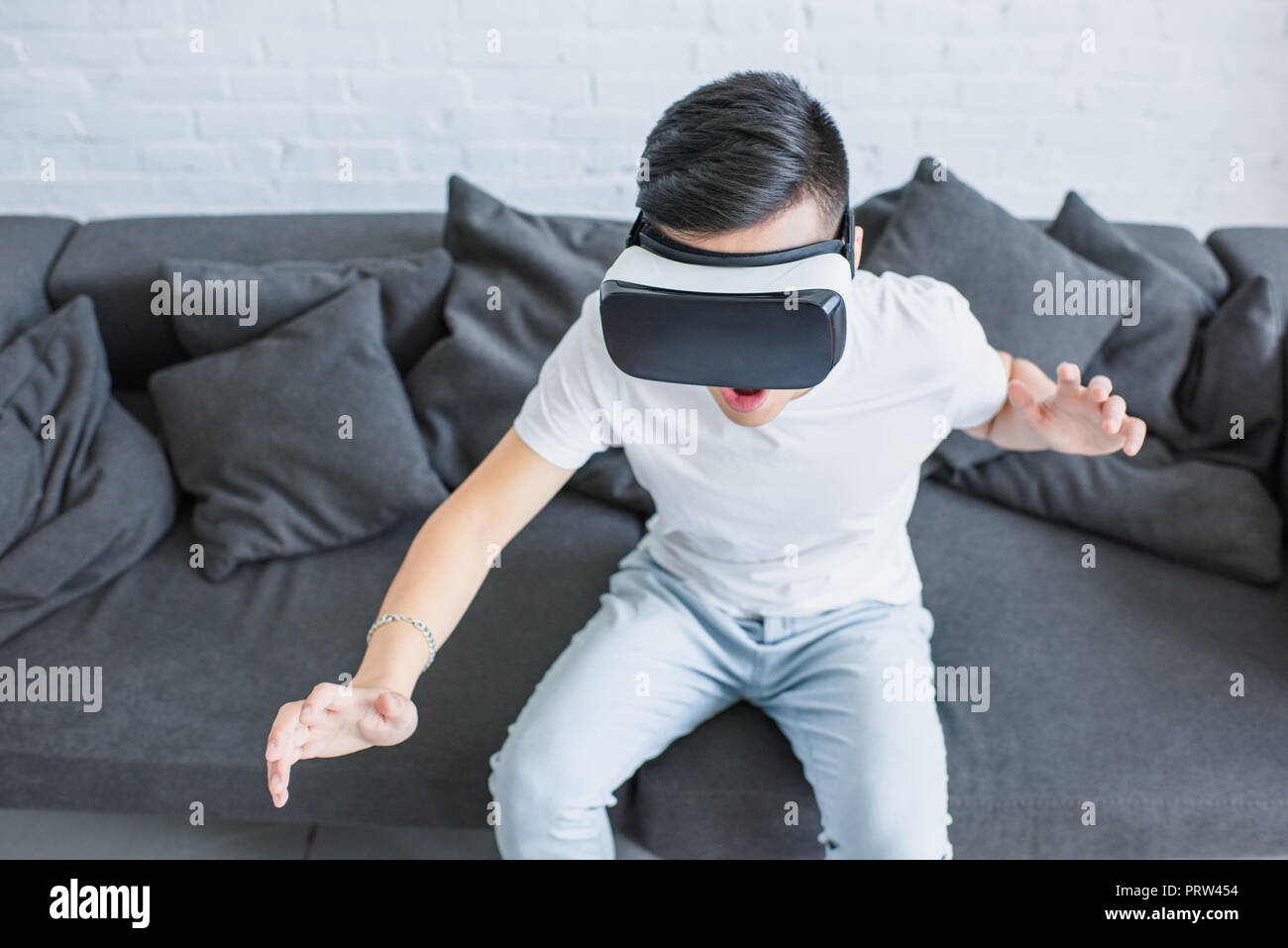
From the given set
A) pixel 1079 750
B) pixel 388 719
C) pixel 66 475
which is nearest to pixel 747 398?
pixel 388 719

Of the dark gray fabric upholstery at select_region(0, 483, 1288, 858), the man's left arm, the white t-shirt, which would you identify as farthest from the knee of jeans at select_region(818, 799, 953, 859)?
the man's left arm

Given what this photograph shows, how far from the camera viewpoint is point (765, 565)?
145 centimetres

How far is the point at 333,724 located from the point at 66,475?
998 millimetres

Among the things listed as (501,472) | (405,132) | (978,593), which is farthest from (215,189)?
(978,593)

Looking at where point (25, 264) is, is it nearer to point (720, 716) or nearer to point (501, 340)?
point (501, 340)

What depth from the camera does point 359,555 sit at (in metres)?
1.81

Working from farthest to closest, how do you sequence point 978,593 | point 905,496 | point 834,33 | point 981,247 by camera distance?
point 834,33 → point 981,247 → point 978,593 → point 905,496

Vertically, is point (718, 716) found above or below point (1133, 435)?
below

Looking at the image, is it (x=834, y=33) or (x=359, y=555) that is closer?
(x=359, y=555)

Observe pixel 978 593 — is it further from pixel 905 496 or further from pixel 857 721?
pixel 857 721

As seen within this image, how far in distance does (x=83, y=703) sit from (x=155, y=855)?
368 mm

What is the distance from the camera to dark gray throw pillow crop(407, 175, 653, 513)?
187 centimetres

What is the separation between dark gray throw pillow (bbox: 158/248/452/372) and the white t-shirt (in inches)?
27.2

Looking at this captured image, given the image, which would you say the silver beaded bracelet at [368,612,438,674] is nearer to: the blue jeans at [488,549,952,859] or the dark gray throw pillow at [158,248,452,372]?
the blue jeans at [488,549,952,859]
